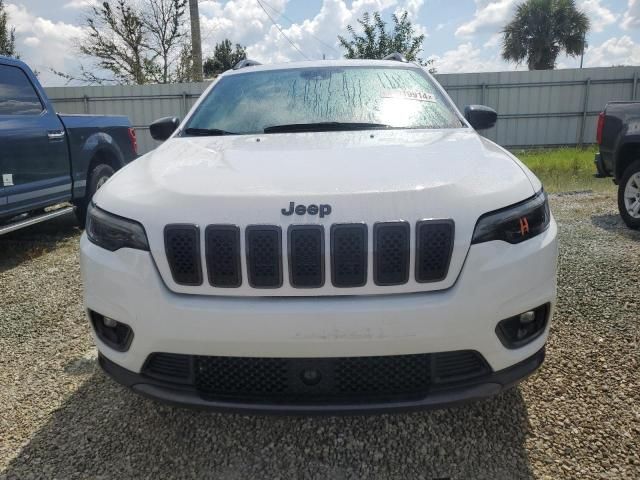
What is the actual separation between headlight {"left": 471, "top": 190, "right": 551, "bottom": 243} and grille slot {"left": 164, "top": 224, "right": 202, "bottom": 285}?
0.93m

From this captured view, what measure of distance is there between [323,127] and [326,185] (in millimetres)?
1014

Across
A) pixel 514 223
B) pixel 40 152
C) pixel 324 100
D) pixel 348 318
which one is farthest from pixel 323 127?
pixel 40 152

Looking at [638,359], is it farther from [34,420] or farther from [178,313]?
[34,420]

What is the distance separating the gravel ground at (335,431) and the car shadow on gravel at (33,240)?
7.77 ft

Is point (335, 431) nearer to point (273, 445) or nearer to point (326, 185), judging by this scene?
point (273, 445)

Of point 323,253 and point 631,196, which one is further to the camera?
point 631,196

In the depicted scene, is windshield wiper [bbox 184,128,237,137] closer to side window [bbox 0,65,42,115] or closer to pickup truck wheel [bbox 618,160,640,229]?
side window [bbox 0,65,42,115]

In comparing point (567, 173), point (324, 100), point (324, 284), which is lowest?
point (567, 173)

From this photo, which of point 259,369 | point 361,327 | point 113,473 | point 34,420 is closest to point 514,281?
point 361,327

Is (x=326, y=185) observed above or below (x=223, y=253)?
above

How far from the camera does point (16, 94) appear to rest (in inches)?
199

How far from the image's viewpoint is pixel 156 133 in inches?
132

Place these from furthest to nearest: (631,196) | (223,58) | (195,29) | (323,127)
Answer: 1. (223,58)
2. (195,29)
3. (631,196)
4. (323,127)

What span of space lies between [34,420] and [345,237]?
1.77 metres
